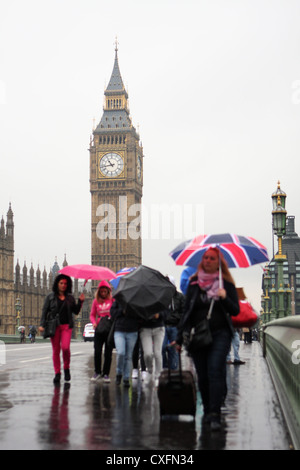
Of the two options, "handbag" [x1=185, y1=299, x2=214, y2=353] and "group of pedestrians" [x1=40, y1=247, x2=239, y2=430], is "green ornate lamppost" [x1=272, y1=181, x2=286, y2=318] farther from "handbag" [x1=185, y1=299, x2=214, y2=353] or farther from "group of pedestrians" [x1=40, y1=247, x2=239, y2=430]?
"handbag" [x1=185, y1=299, x2=214, y2=353]

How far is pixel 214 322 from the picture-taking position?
7.24 metres

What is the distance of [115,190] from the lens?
395ft

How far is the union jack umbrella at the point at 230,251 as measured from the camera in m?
8.36

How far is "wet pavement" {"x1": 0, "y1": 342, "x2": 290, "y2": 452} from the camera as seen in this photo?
632 centimetres

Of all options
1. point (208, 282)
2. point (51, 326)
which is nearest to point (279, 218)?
point (51, 326)

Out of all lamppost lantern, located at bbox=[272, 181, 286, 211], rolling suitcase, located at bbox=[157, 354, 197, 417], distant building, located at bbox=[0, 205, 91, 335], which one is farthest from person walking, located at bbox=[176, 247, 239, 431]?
distant building, located at bbox=[0, 205, 91, 335]

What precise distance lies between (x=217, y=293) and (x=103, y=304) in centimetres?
529

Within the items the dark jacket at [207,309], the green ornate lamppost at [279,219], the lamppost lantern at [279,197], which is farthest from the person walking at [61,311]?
the lamppost lantern at [279,197]

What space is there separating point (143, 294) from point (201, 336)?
12.0ft

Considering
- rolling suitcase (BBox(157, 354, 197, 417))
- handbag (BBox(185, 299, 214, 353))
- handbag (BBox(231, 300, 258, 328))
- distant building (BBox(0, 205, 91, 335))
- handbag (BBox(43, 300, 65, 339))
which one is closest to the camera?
handbag (BBox(185, 299, 214, 353))

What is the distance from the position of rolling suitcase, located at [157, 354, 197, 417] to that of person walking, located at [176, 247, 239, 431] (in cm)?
26

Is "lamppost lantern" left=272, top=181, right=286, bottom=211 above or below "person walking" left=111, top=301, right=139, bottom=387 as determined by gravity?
above
